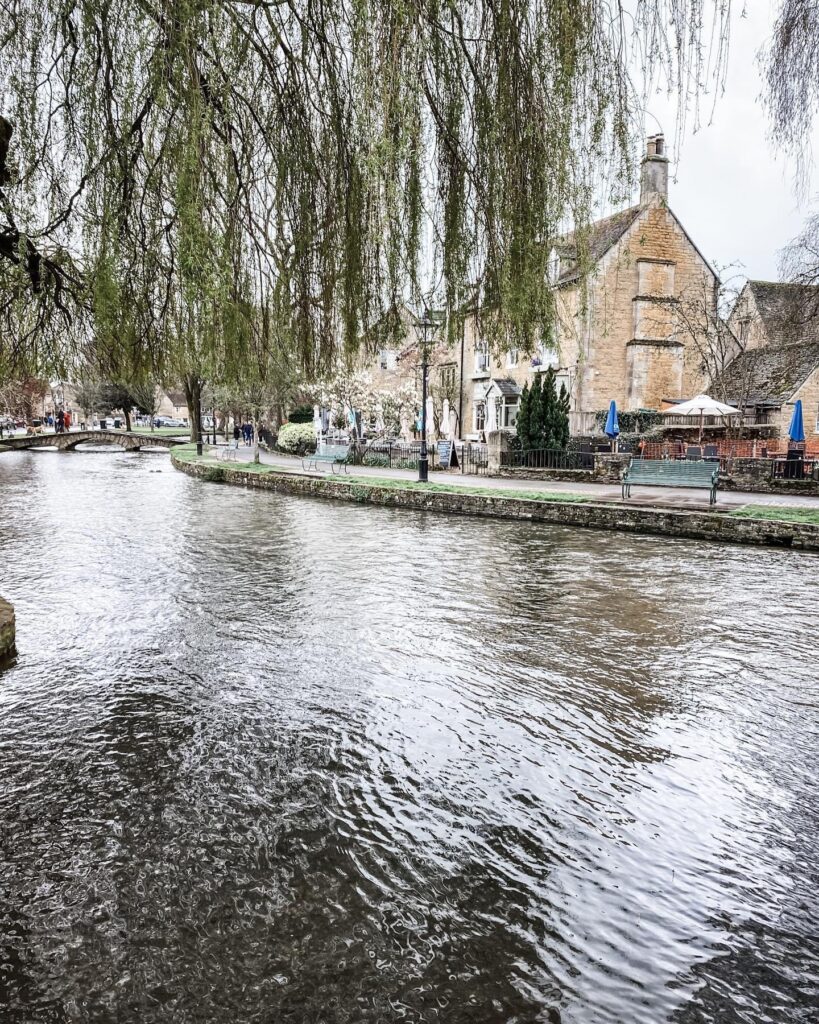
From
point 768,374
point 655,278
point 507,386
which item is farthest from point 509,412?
point 768,374

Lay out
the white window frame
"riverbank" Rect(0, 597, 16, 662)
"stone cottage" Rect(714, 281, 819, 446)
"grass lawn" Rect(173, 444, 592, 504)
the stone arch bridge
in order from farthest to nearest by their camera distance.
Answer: the stone arch bridge < the white window frame < "stone cottage" Rect(714, 281, 819, 446) < "grass lawn" Rect(173, 444, 592, 504) < "riverbank" Rect(0, 597, 16, 662)

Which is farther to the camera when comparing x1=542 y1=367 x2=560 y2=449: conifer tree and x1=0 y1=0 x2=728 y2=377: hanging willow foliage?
x1=542 y1=367 x2=560 y2=449: conifer tree

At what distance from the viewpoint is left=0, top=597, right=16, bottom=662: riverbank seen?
666 cm

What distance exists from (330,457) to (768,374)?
65.8 feet

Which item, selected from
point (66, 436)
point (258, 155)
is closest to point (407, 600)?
point (258, 155)

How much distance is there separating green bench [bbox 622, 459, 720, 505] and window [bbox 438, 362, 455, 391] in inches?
971

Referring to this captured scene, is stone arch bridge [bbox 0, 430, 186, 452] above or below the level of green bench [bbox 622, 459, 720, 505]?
above

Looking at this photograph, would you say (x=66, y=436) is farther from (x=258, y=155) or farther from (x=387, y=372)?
(x=258, y=155)

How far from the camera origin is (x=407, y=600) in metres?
9.10

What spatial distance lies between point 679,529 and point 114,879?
485 inches

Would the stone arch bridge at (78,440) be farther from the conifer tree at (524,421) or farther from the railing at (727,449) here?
the railing at (727,449)

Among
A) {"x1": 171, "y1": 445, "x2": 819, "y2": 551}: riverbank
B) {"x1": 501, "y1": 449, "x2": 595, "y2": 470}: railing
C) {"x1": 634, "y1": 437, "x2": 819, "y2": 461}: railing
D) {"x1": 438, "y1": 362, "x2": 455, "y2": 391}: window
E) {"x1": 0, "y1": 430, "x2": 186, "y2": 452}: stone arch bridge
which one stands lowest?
{"x1": 171, "y1": 445, "x2": 819, "y2": 551}: riverbank

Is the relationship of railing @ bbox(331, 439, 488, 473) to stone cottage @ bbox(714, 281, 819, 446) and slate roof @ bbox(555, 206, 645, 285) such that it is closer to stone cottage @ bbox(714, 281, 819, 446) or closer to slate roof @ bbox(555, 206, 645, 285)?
stone cottage @ bbox(714, 281, 819, 446)

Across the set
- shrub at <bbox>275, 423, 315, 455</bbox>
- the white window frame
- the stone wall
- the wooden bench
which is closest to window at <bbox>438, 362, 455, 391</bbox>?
the white window frame
